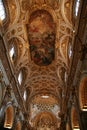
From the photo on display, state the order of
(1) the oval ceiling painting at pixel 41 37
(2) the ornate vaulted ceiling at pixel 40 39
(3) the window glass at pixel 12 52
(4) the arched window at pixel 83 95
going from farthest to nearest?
(3) the window glass at pixel 12 52, (1) the oval ceiling painting at pixel 41 37, (2) the ornate vaulted ceiling at pixel 40 39, (4) the arched window at pixel 83 95

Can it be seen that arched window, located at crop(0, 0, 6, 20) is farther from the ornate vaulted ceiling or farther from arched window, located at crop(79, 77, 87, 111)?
arched window, located at crop(79, 77, 87, 111)

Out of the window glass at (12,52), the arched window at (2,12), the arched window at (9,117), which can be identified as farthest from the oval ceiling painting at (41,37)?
the arched window at (9,117)

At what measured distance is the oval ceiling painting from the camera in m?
17.7

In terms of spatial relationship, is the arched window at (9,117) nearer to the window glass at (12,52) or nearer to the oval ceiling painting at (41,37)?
the window glass at (12,52)

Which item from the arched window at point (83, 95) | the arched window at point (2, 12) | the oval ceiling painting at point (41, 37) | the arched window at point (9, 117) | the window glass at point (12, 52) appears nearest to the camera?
the arched window at point (83, 95)

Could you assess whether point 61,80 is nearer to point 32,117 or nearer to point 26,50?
point 26,50

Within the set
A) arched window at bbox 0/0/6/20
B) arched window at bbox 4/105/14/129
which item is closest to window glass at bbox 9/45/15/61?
arched window at bbox 0/0/6/20

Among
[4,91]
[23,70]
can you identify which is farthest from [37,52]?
[4,91]

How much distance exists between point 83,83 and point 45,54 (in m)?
8.67

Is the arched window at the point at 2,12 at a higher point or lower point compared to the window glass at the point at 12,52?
higher

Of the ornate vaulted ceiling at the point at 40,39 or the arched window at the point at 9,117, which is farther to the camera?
the arched window at the point at 9,117

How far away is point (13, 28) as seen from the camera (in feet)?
54.6

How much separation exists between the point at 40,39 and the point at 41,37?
0.28m

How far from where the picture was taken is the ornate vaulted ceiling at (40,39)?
52.9 ft
